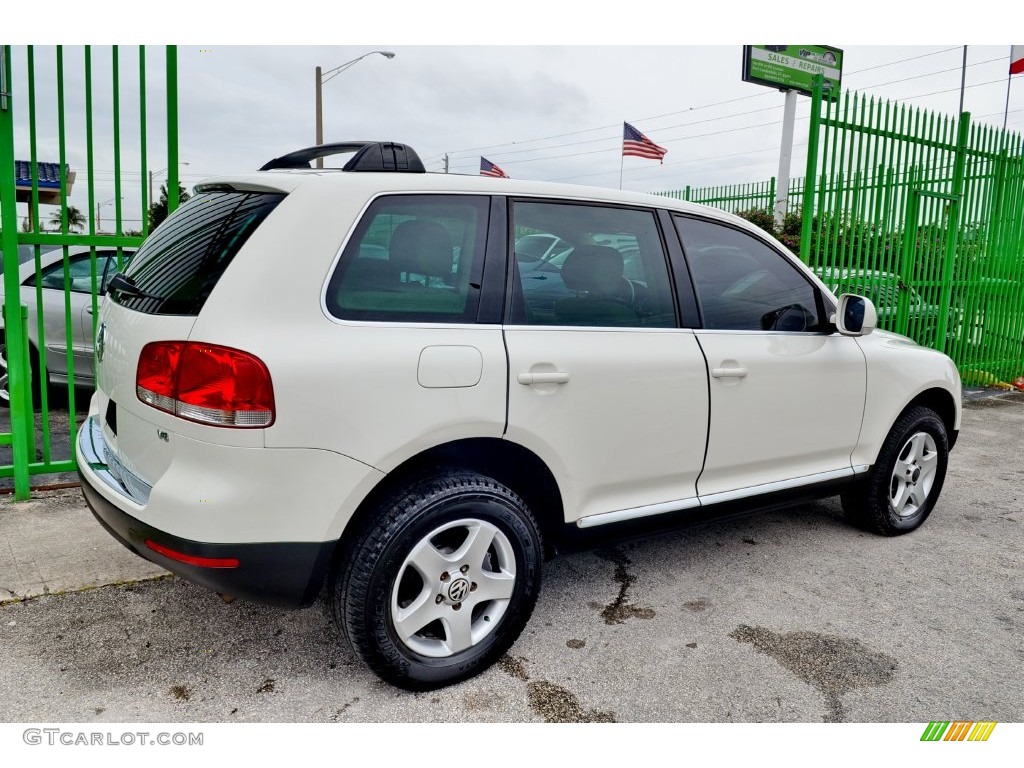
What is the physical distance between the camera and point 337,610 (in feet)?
7.93

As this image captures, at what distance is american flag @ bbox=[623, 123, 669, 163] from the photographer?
1961cm

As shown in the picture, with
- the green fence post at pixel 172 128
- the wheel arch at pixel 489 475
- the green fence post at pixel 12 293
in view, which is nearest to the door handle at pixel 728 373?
the wheel arch at pixel 489 475

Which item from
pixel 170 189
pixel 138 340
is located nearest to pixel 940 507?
pixel 138 340

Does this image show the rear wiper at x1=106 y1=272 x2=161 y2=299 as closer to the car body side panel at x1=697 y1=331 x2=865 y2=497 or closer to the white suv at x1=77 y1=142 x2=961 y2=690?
the white suv at x1=77 y1=142 x2=961 y2=690

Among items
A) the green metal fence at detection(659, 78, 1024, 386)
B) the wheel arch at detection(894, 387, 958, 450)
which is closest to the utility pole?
the green metal fence at detection(659, 78, 1024, 386)

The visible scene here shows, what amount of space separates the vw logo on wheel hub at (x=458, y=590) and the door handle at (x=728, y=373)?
1.33 m

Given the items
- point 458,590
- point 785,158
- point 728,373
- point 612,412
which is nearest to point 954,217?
point 728,373

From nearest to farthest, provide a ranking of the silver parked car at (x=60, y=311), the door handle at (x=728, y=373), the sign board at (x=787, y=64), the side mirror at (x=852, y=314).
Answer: the door handle at (x=728, y=373) → the side mirror at (x=852, y=314) → the silver parked car at (x=60, y=311) → the sign board at (x=787, y=64)

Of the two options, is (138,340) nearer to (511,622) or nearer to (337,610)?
(337,610)

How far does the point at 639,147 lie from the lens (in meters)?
19.7

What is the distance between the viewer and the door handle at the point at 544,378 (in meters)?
2.60

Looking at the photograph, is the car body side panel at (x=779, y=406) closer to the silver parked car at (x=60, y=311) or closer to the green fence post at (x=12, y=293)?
the green fence post at (x=12, y=293)

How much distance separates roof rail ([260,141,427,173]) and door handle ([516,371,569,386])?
2.77ft
